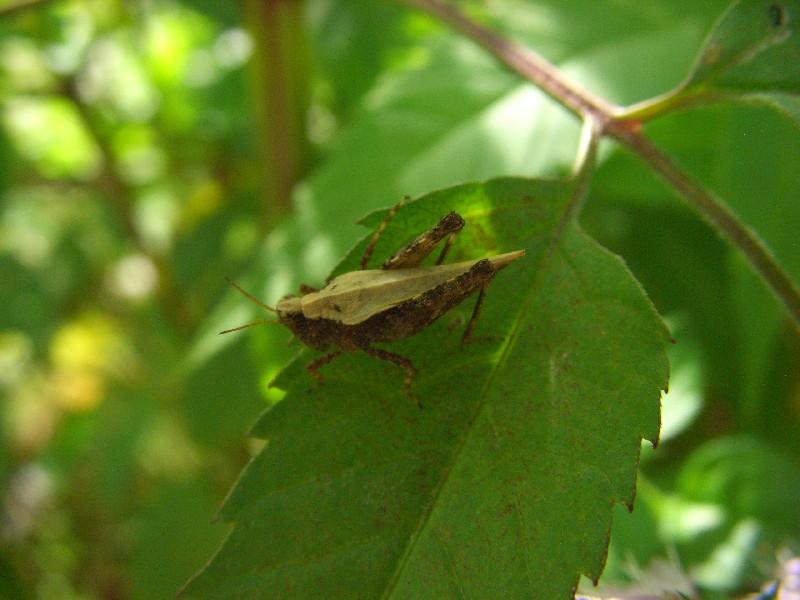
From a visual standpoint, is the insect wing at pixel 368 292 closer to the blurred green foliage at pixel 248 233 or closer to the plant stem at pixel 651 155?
the blurred green foliage at pixel 248 233

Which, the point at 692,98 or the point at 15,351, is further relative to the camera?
the point at 15,351

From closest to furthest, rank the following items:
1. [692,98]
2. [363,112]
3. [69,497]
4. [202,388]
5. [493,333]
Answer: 1. [493,333]
2. [692,98]
3. [202,388]
4. [363,112]
5. [69,497]

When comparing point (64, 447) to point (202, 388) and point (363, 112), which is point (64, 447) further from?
point (363, 112)

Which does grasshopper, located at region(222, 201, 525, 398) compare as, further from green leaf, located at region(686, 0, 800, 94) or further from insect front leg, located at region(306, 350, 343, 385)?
green leaf, located at region(686, 0, 800, 94)

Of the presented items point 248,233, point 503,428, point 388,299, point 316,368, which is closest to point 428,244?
point 388,299

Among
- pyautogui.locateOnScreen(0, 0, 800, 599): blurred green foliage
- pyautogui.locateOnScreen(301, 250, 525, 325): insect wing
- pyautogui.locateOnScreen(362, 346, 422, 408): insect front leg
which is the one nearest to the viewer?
pyautogui.locateOnScreen(362, 346, 422, 408): insect front leg

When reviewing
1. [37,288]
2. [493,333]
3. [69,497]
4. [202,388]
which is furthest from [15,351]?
[493,333]

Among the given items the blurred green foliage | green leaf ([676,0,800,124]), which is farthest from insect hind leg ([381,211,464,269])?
green leaf ([676,0,800,124])

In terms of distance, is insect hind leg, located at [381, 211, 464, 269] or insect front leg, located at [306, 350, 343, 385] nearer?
insect front leg, located at [306, 350, 343, 385]
